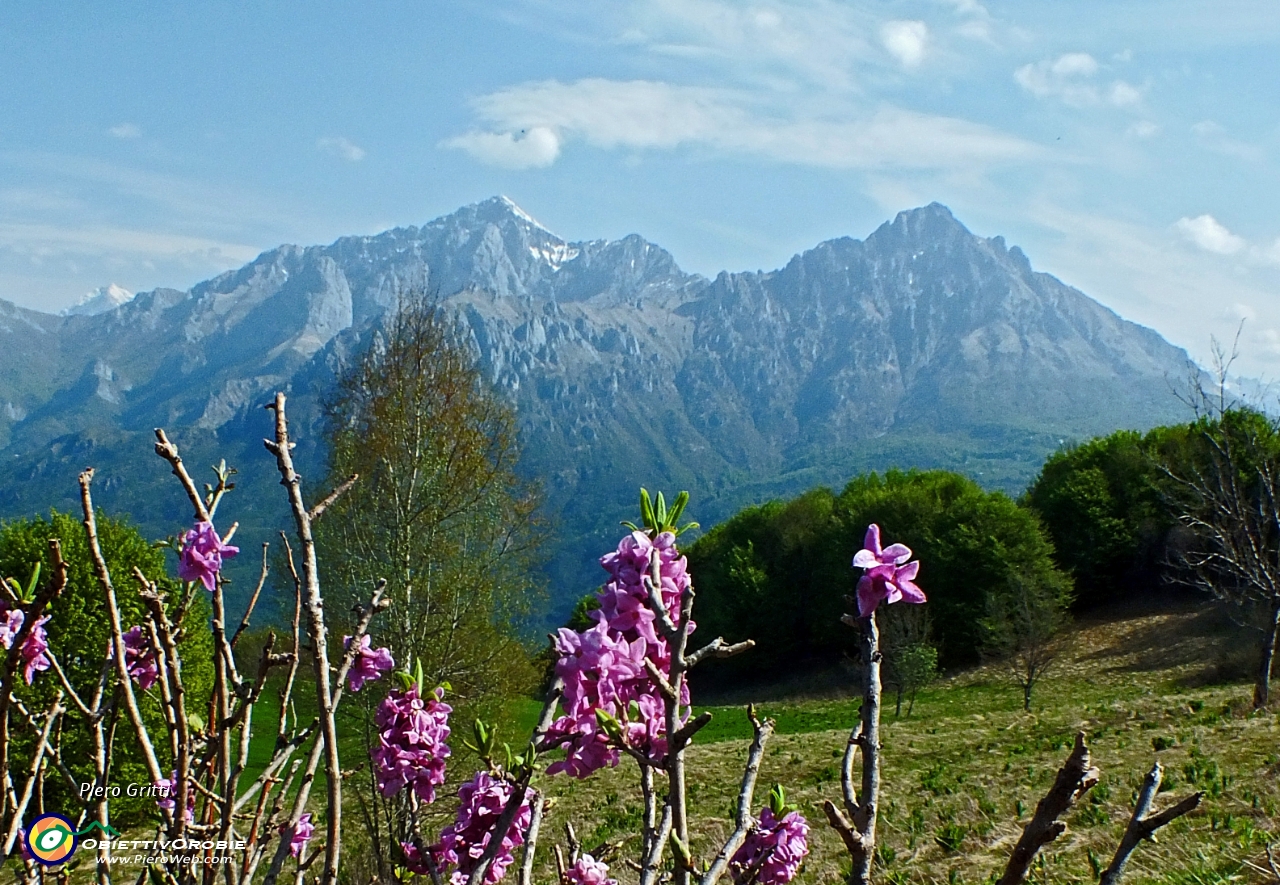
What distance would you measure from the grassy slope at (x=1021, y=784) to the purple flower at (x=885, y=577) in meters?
0.92

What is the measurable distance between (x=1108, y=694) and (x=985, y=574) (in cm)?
1278

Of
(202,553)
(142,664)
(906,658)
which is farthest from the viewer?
(906,658)

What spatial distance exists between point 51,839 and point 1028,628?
2338 centimetres

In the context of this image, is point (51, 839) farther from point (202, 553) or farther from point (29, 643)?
point (202, 553)

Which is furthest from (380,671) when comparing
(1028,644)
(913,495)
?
(913,495)

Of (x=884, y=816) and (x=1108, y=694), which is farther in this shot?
(x=1108, y=694)

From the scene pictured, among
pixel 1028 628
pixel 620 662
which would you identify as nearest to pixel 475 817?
pixel 620 662

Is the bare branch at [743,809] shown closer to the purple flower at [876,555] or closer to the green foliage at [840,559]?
the purple flower at [876,555]

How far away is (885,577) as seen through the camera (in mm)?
1472

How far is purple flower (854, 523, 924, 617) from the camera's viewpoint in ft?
4.73

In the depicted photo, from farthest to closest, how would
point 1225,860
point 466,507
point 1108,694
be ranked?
point 1108,694 < point 466,507 < point 1225,860

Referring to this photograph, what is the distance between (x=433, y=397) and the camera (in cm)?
1530

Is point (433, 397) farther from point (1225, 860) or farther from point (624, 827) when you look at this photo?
point (1225, 860)

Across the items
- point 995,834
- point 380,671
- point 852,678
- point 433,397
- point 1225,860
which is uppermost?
point 433,397
